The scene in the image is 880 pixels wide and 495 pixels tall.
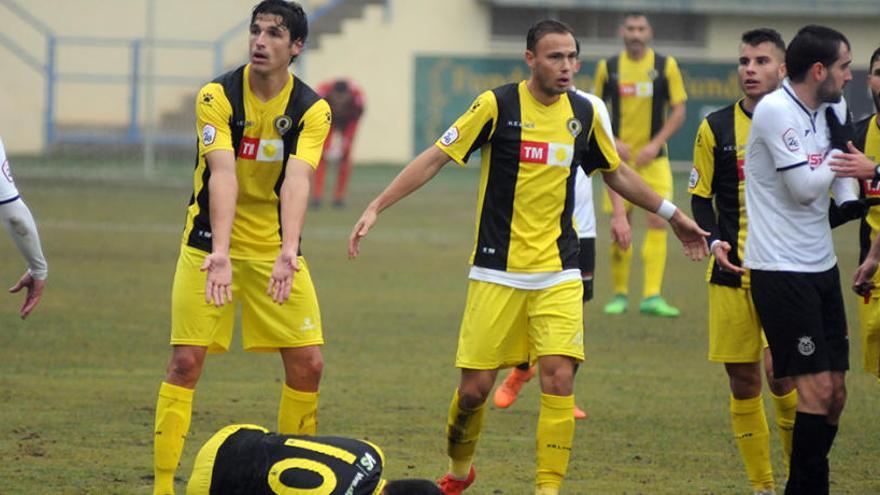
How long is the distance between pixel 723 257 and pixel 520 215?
39.8 inches

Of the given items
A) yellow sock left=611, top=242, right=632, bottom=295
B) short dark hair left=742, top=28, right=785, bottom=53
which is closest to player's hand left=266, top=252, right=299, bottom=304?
short dark hair left=742, top=28, right=785, bottom=53

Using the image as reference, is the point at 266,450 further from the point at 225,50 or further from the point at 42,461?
the point at 225,50

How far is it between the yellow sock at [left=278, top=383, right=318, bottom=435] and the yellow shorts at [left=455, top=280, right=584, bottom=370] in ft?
2.53

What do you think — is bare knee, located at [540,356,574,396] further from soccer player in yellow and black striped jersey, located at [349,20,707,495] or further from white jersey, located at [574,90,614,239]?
white jersey, located at [574,90,614,239]

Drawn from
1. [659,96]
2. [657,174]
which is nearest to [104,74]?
[659,96]

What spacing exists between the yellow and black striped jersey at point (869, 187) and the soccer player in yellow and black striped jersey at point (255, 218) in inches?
113

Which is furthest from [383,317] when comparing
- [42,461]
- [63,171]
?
[63,171]

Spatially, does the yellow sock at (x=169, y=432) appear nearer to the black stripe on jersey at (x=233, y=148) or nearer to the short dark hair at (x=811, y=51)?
the black stripe on jersey at (x=233, y=148)

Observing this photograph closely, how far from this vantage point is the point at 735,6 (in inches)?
1471

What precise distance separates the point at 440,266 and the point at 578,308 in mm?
10058

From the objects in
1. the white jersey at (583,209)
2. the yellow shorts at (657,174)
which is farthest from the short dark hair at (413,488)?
the yellow shorts at (657,174)

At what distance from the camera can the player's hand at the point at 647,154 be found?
1412cm

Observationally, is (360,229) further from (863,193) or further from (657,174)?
(657,174)

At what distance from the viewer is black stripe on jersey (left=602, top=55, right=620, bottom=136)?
14773 millimetres
